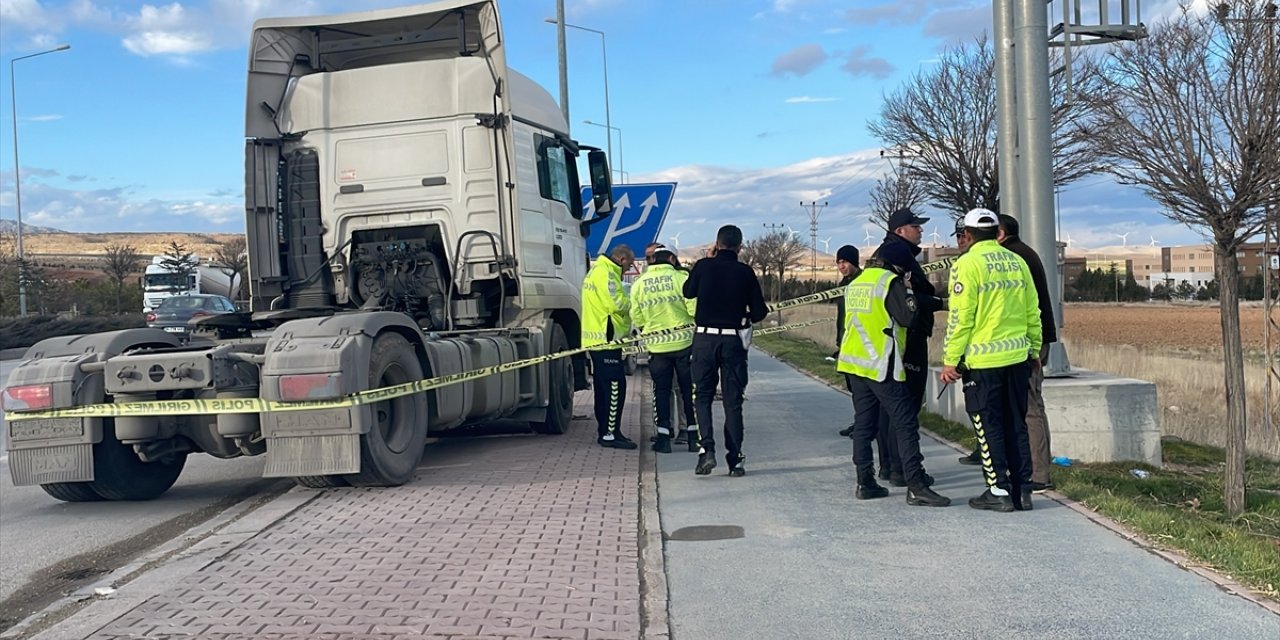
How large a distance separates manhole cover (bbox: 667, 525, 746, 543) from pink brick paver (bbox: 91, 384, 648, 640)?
0.92ft

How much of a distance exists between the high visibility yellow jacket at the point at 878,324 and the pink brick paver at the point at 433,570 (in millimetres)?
1742

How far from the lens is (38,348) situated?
293 inches

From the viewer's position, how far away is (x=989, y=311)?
21.0 feet

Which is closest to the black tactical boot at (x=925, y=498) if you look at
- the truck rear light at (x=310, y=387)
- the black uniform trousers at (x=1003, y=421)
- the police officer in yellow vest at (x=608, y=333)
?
the black uniform trousers at (x=1003, y=421)

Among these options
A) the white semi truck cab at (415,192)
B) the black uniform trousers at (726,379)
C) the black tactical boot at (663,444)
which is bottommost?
the black tactical boot at (663,444)

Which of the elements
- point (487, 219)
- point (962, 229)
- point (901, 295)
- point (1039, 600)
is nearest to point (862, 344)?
point (901, 295)

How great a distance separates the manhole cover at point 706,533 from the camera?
19.2 feet

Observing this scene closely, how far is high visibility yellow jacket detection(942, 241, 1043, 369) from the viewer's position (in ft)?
21.0

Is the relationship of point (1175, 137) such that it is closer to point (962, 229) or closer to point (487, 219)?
point (962, 229)

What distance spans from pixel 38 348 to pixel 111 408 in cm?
91

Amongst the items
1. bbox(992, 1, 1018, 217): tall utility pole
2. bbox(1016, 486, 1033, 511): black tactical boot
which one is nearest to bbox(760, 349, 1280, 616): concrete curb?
bbox(1016, 486, 1033, 511): black tactical boot

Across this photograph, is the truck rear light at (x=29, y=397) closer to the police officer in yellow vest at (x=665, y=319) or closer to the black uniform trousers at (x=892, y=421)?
the police officer in yellow vest at (x=665, y=319)

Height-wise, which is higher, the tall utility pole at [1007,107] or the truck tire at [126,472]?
the tall utility pole at [1007,107]

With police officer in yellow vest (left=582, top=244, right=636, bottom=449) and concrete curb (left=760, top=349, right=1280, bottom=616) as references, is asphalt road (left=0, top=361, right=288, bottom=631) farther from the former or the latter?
concrete curb (left=760, top=349, right=1280, bottom=616)
